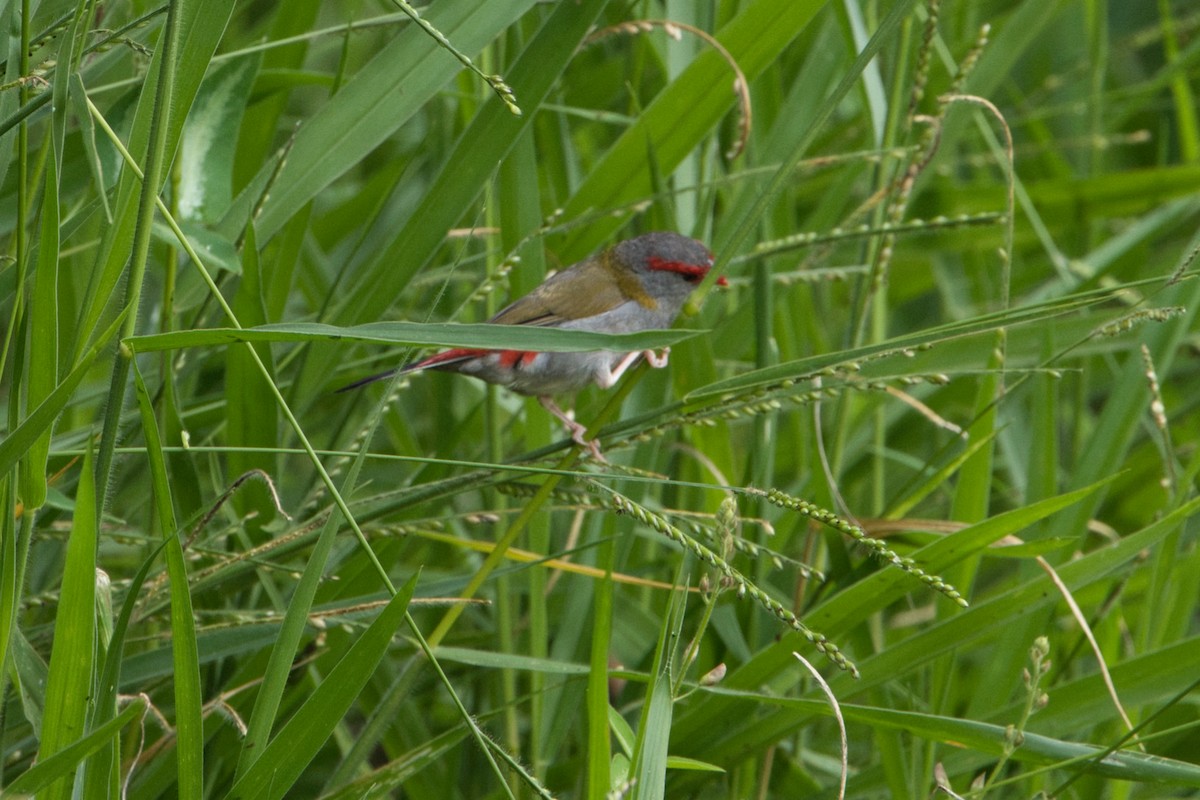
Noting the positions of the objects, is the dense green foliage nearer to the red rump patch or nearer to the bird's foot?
the bird's foot

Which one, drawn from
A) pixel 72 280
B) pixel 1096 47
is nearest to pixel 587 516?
pixel 72 280

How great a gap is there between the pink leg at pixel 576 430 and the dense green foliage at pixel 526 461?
0.04 m

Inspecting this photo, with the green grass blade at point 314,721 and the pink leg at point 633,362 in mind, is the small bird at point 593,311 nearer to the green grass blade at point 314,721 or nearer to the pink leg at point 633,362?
the pink leg at point 633,362

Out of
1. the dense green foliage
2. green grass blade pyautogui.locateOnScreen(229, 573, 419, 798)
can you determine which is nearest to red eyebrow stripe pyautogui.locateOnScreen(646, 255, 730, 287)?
the dense green foliage

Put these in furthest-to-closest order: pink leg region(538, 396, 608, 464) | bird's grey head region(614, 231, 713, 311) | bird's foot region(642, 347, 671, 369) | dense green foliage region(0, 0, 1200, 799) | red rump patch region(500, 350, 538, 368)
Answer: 1. bird's grey head region(614, 231, 713, 311)
2. red rump patch region(500, 350, 538, 368)
3. bird's foot region(642, 347, 671, 369)
4. pink leg region(538, 396, 608, 464)
5. dense green foliage region(0, 0, 1200, 799)

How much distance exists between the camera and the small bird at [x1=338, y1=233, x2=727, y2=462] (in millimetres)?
2658

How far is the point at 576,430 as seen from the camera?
269cm

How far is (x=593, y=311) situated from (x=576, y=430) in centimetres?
69

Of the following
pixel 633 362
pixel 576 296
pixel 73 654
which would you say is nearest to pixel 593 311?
pixel 576 296

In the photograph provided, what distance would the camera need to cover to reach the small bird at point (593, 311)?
8.72ft

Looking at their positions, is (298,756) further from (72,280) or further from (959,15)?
(959,15)

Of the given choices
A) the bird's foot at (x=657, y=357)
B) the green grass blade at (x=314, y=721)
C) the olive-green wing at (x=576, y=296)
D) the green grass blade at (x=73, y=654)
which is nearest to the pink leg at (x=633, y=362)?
the bird's foot at (x=657, y=357)

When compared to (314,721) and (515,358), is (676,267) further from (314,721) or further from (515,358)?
(314,721)

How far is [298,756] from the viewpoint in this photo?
1683 millimetres
